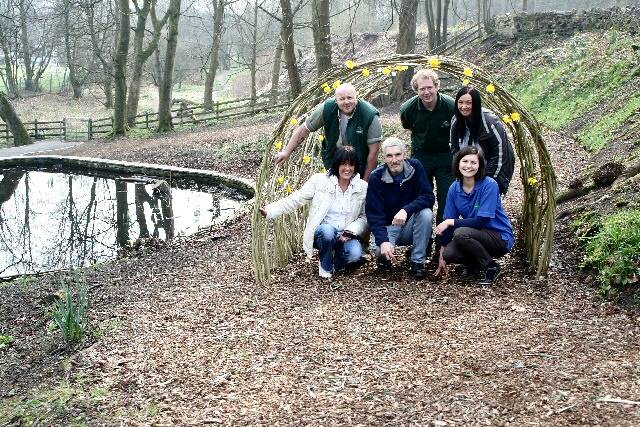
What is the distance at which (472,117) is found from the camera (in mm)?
5055

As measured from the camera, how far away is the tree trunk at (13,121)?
19469 millimetres

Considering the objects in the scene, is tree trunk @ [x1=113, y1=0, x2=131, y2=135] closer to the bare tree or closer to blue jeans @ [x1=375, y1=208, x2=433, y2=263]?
the bare tree

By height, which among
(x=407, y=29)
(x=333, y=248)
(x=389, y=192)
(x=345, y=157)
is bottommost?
(x=333, y=248)

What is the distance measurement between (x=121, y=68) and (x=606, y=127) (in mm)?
13318

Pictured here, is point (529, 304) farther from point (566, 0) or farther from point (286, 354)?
point (566, 0)

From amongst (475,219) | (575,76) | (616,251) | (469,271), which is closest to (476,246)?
(475,219)

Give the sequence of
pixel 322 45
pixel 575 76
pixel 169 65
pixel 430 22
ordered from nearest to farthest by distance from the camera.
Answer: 1. pixel 322 45
2. pixel 575 76
3. pixel 169 65
4. pixel 430 22

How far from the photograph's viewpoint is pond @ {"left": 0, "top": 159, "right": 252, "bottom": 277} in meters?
8.73

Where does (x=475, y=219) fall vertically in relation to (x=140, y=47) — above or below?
below

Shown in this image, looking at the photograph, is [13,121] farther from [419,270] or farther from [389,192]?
[419,270]

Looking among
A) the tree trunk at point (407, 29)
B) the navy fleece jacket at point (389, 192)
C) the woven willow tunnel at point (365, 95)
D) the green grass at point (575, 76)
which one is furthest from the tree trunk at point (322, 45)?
the navy fleece jacket at point (389, 192)

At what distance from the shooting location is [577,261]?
5207 mm

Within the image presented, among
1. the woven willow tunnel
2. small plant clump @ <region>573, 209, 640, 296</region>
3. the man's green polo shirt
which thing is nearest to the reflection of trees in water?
the woven willow tunnel

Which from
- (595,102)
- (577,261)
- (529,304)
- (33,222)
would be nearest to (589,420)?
(529,304)
